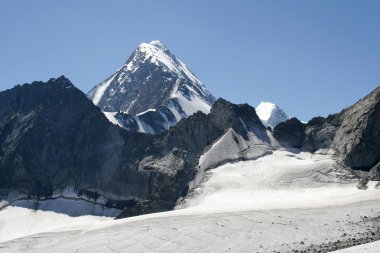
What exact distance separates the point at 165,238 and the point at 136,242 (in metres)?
3.35

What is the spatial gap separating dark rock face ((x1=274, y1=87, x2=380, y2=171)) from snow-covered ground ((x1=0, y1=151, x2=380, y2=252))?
5.92 m

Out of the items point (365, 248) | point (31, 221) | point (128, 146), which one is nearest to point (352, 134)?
point (128, 146)

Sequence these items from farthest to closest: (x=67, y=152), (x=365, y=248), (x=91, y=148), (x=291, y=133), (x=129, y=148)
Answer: (x=67, y=152) → (x=91, y=148) → (x=129, y=148) → (x=291, y=133) → (x=365, y=248)

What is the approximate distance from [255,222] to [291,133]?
61.8 meters

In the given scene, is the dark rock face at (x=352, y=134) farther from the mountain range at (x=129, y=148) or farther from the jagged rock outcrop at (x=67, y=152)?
the jagged rock outcrop at (x=67, y=152)

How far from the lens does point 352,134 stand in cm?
11156

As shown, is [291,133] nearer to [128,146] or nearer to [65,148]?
[128,146]

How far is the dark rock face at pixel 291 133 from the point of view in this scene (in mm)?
127688

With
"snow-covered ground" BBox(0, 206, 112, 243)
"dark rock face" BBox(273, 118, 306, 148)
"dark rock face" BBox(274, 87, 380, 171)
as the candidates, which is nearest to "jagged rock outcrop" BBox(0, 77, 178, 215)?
"snow-covered ground" BBox(0, 206, 112, 243)

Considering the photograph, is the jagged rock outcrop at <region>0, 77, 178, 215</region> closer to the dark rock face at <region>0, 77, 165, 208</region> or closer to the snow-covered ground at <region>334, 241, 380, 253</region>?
the dark rock face at <region>0, 77, 165, 208</region>

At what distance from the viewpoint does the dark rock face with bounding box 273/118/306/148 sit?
127688 millimetres

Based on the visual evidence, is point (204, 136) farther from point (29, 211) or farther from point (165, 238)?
point (165, 238)

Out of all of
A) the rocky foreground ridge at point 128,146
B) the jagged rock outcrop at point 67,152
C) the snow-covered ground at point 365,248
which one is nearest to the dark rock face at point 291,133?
the rocky foreground ridge at point 128,146

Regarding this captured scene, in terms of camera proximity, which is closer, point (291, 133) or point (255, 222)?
point (255, 222)
